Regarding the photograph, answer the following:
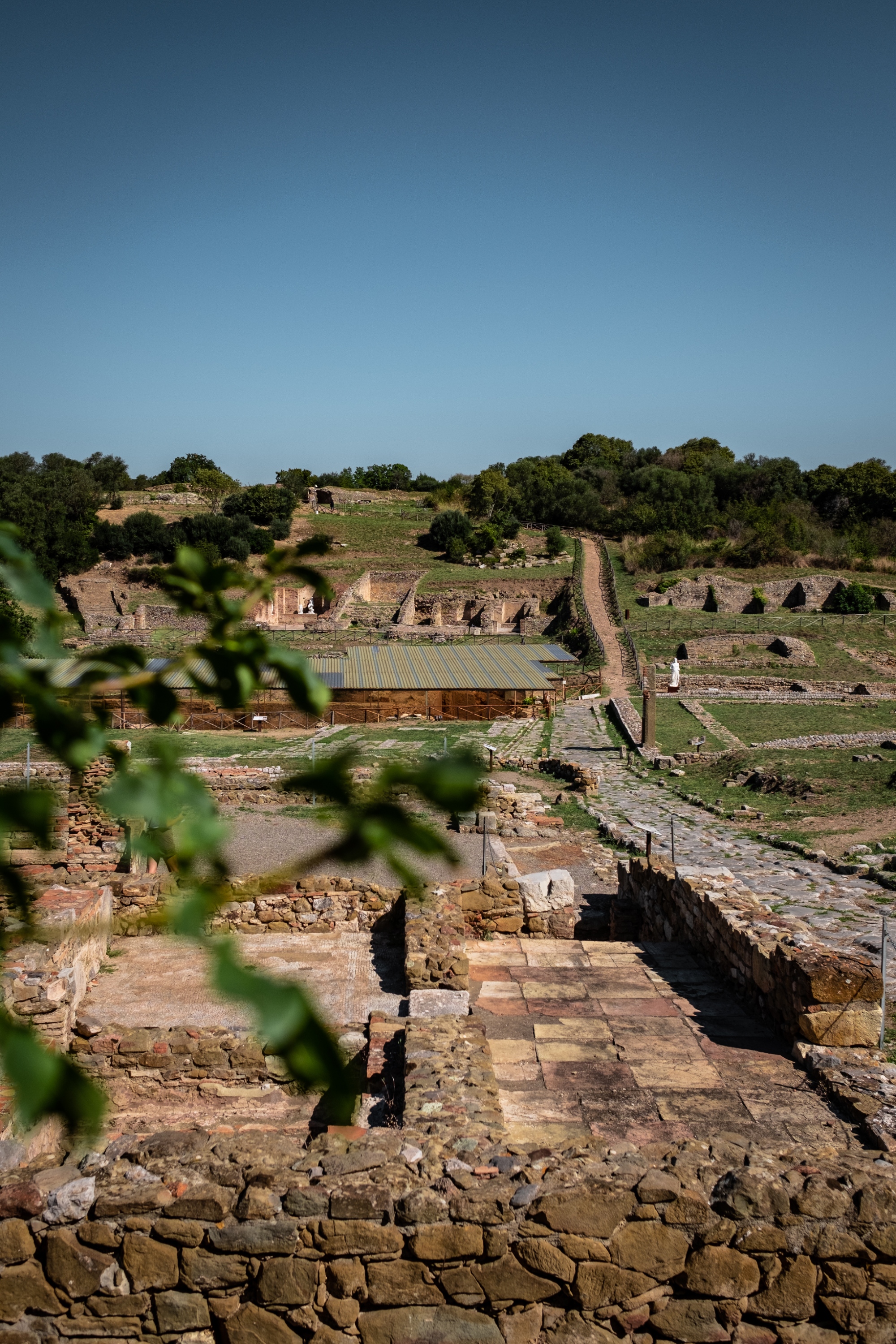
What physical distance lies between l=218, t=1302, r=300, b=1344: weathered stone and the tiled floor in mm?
1522

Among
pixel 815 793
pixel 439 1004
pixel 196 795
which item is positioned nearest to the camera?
pixel 196 795

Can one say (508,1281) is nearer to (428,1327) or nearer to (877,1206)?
(428,1327)

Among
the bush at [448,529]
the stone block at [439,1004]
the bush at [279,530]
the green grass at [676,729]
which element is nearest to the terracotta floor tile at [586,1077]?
the stone block at [439,1004]

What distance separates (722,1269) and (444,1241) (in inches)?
38.8

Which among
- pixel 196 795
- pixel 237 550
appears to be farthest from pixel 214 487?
pixel 196 795

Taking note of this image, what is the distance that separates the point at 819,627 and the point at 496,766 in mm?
25767

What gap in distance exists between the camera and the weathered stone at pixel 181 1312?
3.29m

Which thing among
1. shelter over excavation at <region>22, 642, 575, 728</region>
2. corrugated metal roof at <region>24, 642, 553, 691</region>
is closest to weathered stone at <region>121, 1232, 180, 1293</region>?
shelter over excavation at <region>22, 642, 575, 728</region>

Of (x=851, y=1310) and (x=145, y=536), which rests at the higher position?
(x=145, y=536)

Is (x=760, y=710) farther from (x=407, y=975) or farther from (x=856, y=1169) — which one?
(x=856, y=1169)

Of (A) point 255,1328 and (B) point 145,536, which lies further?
(B) point 145,536

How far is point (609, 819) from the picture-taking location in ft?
51.5

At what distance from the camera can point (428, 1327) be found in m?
3.31

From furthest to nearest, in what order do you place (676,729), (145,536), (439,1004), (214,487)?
(214,487), (145,536), (676,729), (439,1004)
